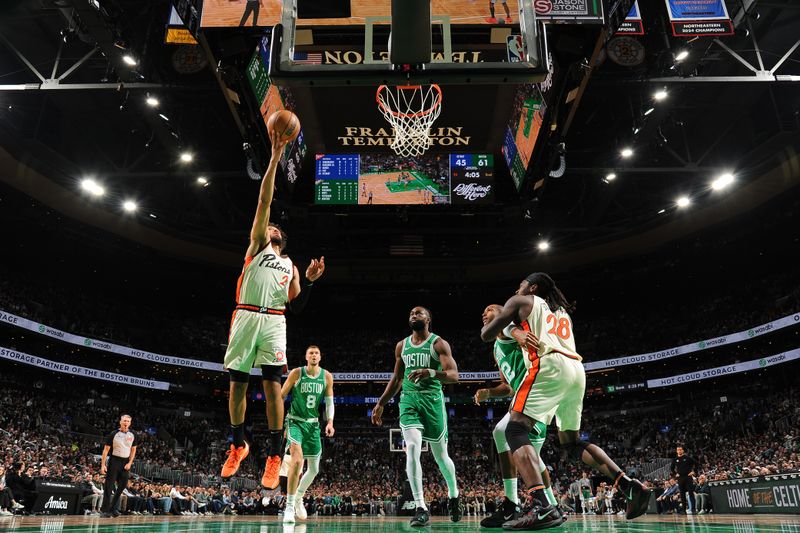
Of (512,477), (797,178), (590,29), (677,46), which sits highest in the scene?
(797,178)

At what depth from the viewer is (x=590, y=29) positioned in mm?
8133

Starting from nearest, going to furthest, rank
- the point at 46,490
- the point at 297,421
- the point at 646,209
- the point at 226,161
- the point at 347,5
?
the point at 347,5
the point at 297,421
the point at 46,490
the point at 226,161
the point at 646,209

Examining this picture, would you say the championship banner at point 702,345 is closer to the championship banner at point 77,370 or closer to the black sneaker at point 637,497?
the championship banner at point 77,370

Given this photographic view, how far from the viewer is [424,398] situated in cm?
650

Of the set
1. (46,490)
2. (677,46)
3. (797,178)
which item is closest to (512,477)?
(677,46)

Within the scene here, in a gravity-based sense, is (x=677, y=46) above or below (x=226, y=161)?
below

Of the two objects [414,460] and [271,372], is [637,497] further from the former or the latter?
[271,372]

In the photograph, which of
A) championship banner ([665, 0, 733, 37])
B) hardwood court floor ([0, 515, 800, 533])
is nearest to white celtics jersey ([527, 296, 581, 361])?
hardwood court floor ([0, 515, 800, 533])

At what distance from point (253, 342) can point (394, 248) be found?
1380 cm

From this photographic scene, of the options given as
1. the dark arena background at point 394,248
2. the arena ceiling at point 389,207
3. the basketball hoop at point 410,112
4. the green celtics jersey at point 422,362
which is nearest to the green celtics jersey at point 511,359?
the dark arena background at point 394,248

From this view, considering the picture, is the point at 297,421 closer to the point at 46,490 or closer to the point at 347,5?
the point at 347,5

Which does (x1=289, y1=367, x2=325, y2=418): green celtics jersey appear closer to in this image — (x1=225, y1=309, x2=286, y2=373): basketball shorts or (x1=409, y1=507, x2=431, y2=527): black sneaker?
(x1=409, y1=507, x2=431, y2=527): black sneaker

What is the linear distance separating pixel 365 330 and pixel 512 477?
31.1 metres

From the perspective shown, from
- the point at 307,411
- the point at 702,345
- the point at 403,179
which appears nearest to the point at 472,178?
the point at 403,179
